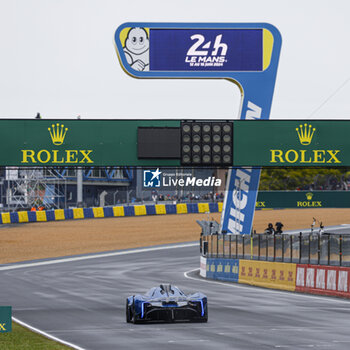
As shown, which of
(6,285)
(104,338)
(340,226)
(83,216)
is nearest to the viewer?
(104,338)

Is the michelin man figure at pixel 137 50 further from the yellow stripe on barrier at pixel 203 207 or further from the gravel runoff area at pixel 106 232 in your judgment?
the yellow stripe on barrier at pixel 203 207

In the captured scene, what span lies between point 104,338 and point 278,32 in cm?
2212

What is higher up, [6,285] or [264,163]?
[264,163]

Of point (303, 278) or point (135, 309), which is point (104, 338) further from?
point (303, 278)

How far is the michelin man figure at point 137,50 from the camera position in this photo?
36.6m

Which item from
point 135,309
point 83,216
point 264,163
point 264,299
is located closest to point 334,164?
point 264,163

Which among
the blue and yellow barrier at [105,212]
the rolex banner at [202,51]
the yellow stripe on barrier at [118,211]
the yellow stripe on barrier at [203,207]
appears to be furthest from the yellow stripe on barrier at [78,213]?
the rolex banner at [202,51]

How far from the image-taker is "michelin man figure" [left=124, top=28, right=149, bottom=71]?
36.6 m

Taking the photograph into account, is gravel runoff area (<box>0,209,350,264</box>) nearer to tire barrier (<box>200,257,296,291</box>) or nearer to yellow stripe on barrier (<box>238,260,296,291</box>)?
tire barrier (<box>200,257,296,291</box>)

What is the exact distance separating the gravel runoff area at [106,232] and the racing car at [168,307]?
119 feet

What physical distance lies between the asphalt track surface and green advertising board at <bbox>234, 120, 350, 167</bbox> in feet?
15.8

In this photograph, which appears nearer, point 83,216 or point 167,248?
point 167,248

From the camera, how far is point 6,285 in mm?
38000

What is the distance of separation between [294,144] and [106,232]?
147 ft
